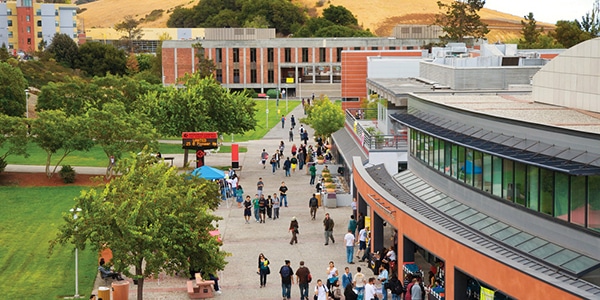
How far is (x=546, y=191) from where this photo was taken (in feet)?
78.9

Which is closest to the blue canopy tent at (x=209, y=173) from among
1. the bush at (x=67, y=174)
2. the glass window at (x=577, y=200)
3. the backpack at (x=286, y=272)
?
the bush at (x=67, y=174)

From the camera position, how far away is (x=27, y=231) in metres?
43.9

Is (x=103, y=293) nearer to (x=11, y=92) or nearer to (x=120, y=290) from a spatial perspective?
(x=120, y=290)

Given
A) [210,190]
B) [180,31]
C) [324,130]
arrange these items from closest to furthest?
1. [210,190]
2. [324,130]
3. [180,31]

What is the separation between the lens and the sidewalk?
32.6m

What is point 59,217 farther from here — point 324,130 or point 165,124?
point 324,130

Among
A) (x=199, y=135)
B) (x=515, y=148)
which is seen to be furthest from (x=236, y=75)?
(x=515, y=148)

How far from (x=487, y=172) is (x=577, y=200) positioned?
18.2 ft

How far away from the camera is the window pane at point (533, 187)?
2450 centimetres

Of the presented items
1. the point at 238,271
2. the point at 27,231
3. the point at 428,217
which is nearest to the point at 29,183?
the point at 27,231

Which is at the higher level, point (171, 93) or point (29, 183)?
point (171, 93)

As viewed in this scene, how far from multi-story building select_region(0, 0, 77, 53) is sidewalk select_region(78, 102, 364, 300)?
137646 mm

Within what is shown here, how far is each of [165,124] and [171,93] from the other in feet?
7.09

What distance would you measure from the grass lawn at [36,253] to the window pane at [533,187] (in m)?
14.9
